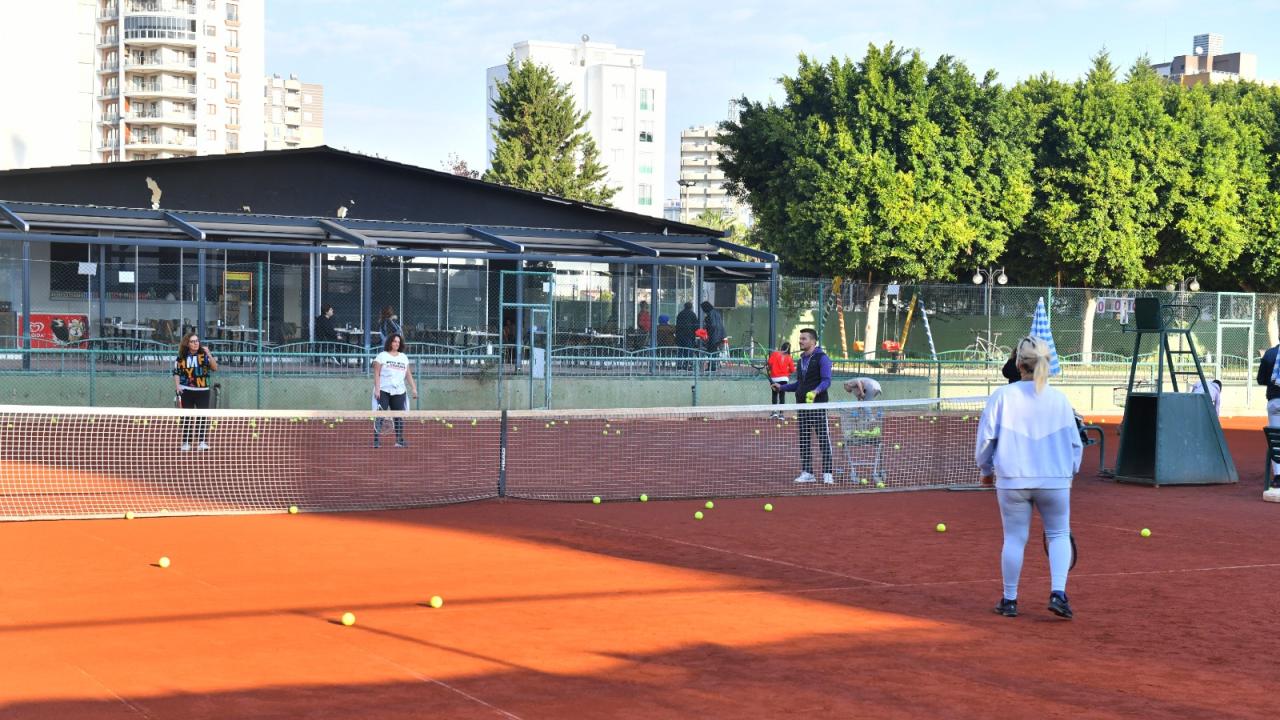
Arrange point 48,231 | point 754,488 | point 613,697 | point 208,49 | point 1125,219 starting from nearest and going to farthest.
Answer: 1. point 613,697
2. point 754,488
3. point 48,231
4. point 1125,219
5. point 208,49

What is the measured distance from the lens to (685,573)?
33.3 ft

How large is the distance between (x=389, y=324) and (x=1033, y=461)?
17.1 m

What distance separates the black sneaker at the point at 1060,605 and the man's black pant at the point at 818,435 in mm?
7408

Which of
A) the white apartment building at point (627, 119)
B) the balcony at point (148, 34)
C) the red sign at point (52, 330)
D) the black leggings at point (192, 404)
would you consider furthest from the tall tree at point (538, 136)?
the white apartment building at point (627, 119)

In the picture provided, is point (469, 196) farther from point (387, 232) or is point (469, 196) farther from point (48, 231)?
point (48, 231)

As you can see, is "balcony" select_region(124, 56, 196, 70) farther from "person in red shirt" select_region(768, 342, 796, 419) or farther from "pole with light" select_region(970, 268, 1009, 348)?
"person in red shirt" select_region(768, 342, 796, 419)

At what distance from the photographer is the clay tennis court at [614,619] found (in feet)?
21.5

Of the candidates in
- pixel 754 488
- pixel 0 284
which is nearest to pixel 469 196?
pixel 0 284

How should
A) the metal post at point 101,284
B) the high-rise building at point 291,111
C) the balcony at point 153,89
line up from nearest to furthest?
the metal post at point 101,284, the balcony at point 153,89, the high-rise building at point 291,111

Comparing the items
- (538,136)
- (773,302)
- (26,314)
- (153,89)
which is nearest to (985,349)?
(773,302)

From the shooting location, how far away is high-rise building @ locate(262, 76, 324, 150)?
155 metres

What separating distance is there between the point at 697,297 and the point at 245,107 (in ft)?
304

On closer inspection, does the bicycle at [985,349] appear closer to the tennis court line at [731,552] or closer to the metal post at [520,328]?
the metal post at [520,328]

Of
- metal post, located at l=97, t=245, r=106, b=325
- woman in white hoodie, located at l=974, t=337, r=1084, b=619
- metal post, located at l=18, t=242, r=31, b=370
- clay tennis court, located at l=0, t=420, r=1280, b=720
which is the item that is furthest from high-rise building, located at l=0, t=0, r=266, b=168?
woman in white hoodie, located at l=974, t=337, r=1084, b=619
